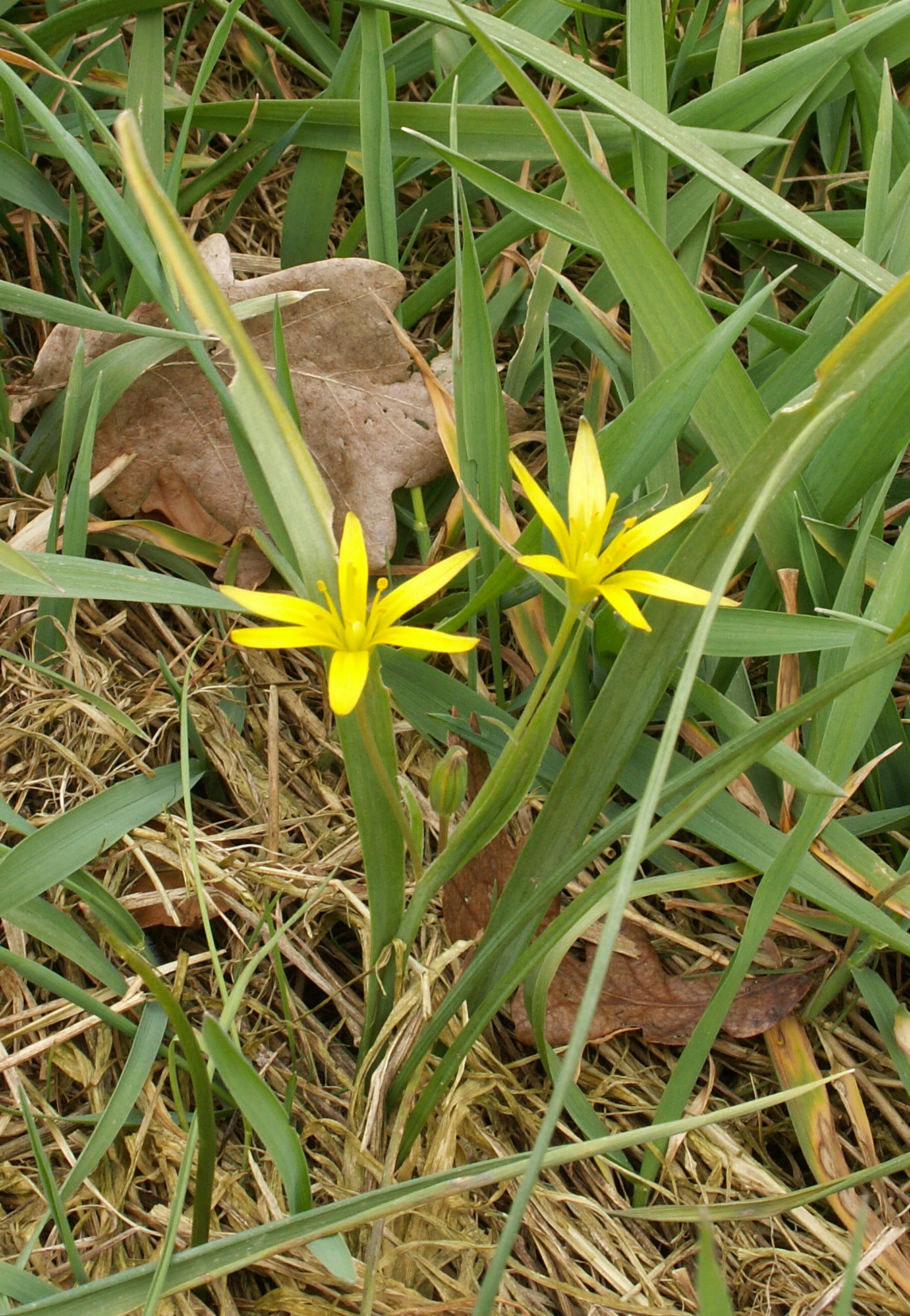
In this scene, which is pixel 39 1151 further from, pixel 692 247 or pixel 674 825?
pixel 692 247

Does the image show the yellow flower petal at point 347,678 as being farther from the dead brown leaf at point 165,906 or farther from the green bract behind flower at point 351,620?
the dead brown leaf at point 165,906

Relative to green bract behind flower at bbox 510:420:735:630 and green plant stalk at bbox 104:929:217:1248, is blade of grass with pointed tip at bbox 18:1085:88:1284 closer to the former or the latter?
green plant stalk at bbox 104:929:217:1248

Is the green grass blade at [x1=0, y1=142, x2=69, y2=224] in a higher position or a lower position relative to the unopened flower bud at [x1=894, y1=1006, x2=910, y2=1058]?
higher

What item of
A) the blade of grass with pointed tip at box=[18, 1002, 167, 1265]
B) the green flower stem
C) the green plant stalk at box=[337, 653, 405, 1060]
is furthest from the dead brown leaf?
the green flower stem

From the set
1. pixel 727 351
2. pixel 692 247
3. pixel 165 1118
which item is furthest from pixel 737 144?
pixel 165 1118

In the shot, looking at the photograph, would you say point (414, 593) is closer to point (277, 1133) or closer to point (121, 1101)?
point (277, 1133)

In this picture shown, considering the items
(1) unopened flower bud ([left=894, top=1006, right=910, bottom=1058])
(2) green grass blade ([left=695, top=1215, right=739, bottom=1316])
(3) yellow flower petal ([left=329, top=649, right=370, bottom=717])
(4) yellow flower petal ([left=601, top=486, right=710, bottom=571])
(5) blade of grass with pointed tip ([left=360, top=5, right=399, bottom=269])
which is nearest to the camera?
(2) green grass blade ([left=695, top=1215, right=739, bottom=1316])

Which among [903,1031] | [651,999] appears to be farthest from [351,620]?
[903,1031]
